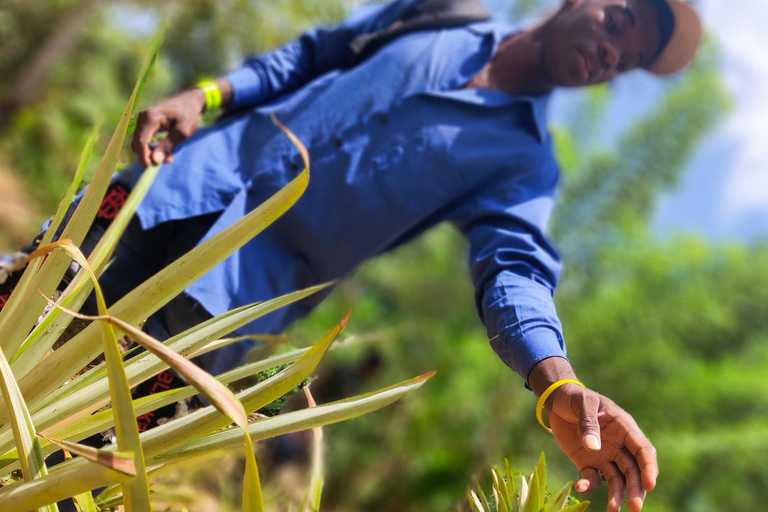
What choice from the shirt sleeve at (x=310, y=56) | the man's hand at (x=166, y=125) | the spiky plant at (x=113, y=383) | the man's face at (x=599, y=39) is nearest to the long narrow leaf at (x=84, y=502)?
the spiky plant at (x=113, y=383)

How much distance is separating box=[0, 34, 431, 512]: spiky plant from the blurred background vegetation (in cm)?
289

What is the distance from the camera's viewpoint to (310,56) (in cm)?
121

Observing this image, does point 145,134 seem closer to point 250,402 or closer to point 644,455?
point 250,402

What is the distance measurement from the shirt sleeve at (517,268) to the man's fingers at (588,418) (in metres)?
0.09

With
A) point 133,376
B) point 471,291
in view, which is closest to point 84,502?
point 133,376

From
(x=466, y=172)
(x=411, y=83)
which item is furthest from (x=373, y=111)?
(x=466, y=172)

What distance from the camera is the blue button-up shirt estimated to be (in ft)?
3.14

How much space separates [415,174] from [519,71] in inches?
11.8

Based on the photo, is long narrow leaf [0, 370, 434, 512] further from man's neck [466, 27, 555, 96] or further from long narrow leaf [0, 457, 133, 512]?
man's neck [466, 27, 555, 96]

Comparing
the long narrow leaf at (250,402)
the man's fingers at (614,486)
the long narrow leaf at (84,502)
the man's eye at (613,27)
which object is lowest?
A: the man's fingers at (614,486)

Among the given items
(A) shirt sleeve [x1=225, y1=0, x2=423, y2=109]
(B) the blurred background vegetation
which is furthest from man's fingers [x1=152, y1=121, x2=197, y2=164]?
(B) the blurred background vegetation

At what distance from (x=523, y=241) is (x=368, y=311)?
4044 mm

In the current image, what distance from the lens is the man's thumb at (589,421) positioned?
0.60 m

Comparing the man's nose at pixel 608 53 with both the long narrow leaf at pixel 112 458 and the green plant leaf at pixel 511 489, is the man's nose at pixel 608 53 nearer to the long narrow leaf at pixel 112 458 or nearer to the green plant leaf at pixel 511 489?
the green plant leaf at pixel 511 489
